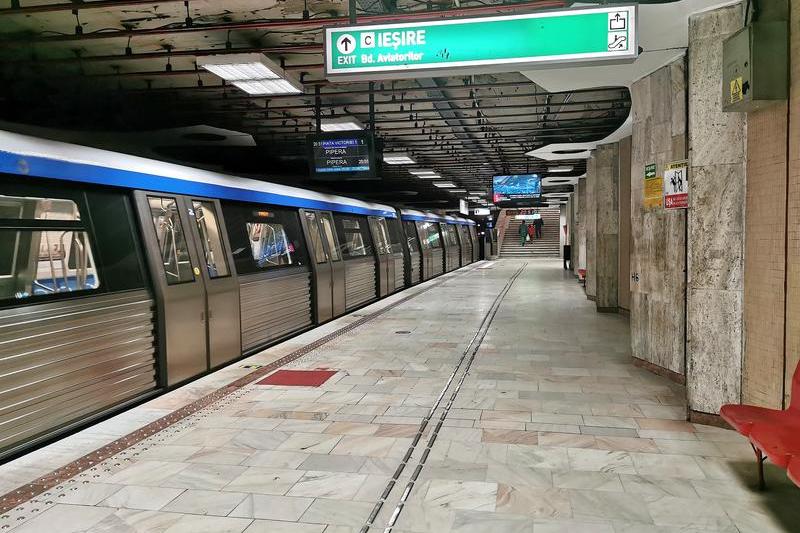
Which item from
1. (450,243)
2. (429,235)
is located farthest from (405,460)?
(450,243)

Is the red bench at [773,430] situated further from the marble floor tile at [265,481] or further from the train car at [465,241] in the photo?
the train car at [465,241]

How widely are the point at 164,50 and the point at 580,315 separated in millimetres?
7984

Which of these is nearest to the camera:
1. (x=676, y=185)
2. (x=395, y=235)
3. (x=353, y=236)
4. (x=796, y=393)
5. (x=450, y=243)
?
(x=796, y=393)

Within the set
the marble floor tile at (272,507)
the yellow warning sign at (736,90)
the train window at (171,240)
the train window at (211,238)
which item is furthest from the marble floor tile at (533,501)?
the train window at (211,238)

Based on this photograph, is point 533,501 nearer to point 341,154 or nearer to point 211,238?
point 211,238

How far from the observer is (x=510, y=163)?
17.6 metres

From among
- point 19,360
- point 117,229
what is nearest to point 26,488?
point 19,360

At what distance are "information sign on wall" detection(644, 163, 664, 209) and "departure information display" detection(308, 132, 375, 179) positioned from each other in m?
4.36

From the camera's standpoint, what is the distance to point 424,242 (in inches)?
747

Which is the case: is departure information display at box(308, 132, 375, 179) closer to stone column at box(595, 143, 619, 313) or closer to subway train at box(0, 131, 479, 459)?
subway train at box(0, 131, 479, 459)

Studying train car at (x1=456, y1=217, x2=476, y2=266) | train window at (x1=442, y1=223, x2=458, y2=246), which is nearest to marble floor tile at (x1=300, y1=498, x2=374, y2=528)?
train window at (x1=442, y1=223, x2=458, y2=246)

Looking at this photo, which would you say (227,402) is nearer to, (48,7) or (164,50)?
(48,7)

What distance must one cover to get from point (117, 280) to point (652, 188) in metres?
5.39

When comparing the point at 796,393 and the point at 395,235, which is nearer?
the point at 796,393
